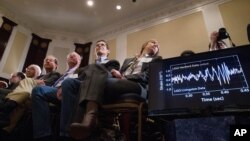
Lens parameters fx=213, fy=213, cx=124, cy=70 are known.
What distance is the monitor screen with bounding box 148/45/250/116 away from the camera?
102cm

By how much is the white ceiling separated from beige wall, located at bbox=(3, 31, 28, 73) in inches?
16.7

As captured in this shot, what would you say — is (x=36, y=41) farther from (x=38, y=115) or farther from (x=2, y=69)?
(x=38, y=115)

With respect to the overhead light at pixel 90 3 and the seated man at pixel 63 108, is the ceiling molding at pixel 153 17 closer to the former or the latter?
the overhead light at pixel 90 3

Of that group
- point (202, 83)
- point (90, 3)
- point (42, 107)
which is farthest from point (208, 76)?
point (90, 3)

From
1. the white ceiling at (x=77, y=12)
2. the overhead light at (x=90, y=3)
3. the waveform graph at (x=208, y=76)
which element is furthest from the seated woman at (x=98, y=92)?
the overhead light at (x=90, y=3)

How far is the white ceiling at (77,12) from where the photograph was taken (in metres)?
4.62

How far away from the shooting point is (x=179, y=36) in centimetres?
394

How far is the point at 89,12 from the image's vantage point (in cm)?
493

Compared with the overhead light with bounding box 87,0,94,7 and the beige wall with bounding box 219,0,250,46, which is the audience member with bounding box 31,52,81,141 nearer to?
the beige wall with bounding box 219,0,250,46

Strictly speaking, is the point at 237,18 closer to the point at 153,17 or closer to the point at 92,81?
the point at 153,17

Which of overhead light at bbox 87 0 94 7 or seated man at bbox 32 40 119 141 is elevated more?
overhead light at bbox 87 0 94 7

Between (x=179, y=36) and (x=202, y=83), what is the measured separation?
2985 mm

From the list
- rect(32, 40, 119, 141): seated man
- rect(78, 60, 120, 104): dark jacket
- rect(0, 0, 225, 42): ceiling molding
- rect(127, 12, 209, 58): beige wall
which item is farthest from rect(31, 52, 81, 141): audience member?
→ rect(0, 0, 225, 42): ceiling molding

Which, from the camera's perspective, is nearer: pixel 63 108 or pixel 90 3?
pixel 63 108
